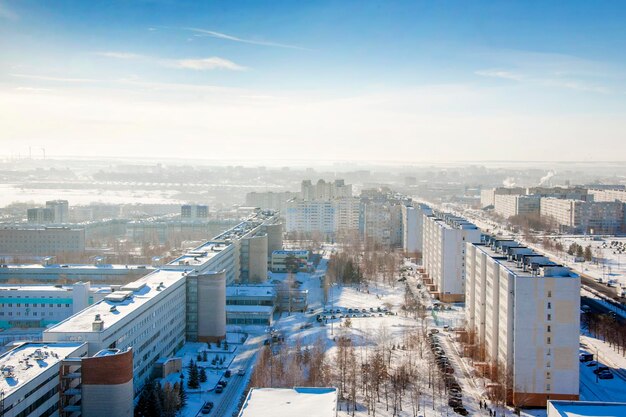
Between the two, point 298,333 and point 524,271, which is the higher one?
point 524,271

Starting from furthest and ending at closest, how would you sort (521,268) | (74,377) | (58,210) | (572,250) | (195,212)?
(195,212) → (58,210) → (572,250) → (521,268) → (74,377)

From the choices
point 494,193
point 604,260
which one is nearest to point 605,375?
point 604,260

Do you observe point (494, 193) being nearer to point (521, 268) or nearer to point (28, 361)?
point (521, 268)

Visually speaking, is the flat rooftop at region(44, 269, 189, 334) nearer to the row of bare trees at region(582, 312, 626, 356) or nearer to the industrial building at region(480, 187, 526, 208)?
the row of bare trees at region(582, 312, 626, 356)

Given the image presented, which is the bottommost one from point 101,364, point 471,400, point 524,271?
point 471,400

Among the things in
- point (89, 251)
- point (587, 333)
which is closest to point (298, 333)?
point (587, 333)

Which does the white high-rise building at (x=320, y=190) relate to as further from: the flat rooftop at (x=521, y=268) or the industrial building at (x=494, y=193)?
the flat rooftop at (x=521, y=268)

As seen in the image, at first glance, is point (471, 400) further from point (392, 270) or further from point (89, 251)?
point (89, 251)
